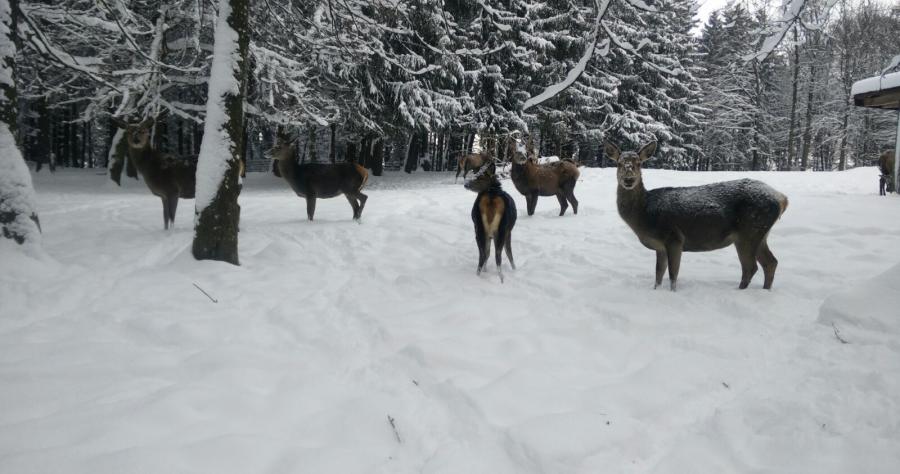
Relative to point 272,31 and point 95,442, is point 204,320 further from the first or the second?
point 272,31

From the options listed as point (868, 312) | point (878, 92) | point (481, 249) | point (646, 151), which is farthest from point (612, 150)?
point (878, 92)

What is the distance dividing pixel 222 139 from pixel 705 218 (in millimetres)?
5759

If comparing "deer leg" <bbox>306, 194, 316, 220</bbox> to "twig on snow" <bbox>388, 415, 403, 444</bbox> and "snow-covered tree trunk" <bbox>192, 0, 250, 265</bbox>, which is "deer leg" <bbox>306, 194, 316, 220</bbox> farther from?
"twig on snow" <bbox>388, 415, 403, 444</bbox>

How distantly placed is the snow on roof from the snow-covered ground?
3387mm

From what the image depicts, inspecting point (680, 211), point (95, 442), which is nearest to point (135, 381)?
point (95, 442)

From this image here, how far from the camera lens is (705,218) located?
5.01 m

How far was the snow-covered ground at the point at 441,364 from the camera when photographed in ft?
7.77

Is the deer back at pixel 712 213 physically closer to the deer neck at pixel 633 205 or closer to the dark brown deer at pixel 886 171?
the deer neck at pixel 633 205

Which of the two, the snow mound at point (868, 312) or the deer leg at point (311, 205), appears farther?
the deer leg at point (311, 205)

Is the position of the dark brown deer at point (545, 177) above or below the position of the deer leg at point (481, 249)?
above

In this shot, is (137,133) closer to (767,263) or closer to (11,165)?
(11,165)

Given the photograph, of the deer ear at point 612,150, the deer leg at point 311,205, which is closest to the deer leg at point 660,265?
the deer ear at point 612,150

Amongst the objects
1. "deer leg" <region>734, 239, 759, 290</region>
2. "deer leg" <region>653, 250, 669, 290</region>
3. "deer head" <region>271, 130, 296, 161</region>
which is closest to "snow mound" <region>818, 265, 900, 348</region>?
"deer leg" <region>734, 239, 759, 290</region>

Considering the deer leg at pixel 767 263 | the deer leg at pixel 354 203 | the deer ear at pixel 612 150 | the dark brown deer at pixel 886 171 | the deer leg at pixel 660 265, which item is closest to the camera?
the deer leg at pixel 767 263
